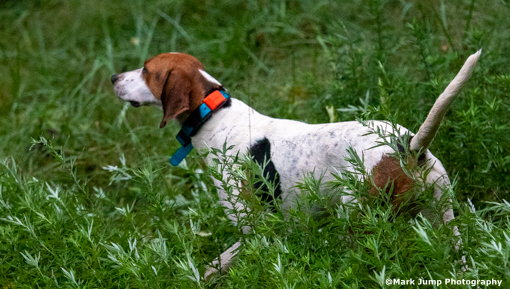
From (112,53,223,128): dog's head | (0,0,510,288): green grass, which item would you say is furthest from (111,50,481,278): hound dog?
(0,0,510,288): green grass

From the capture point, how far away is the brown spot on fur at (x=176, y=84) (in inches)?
113

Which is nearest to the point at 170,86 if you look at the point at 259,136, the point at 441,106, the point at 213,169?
the point at 259,136

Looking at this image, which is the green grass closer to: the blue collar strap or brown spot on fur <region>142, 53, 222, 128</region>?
the blue collar strap

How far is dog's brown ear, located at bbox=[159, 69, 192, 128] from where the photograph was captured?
9.39ft

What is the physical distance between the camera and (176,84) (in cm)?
290

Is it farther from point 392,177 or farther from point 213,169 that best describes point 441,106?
point 213,169

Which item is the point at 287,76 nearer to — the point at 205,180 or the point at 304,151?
the point at 205,180

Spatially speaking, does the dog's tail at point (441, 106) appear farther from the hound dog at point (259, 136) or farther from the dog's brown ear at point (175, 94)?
the dog's brown ear at point (175, 94)

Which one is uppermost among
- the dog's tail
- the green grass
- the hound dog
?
the dog's tail

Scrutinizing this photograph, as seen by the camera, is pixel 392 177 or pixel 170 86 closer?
pixel 392 177

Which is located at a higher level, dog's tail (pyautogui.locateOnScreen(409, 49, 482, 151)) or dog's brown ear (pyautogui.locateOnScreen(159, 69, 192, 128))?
dog's tail (pyautogui.locateOnScreen(409, 49, 482, 151))

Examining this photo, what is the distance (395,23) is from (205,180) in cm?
265

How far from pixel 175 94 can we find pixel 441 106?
140 cm

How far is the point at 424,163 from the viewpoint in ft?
7.36
